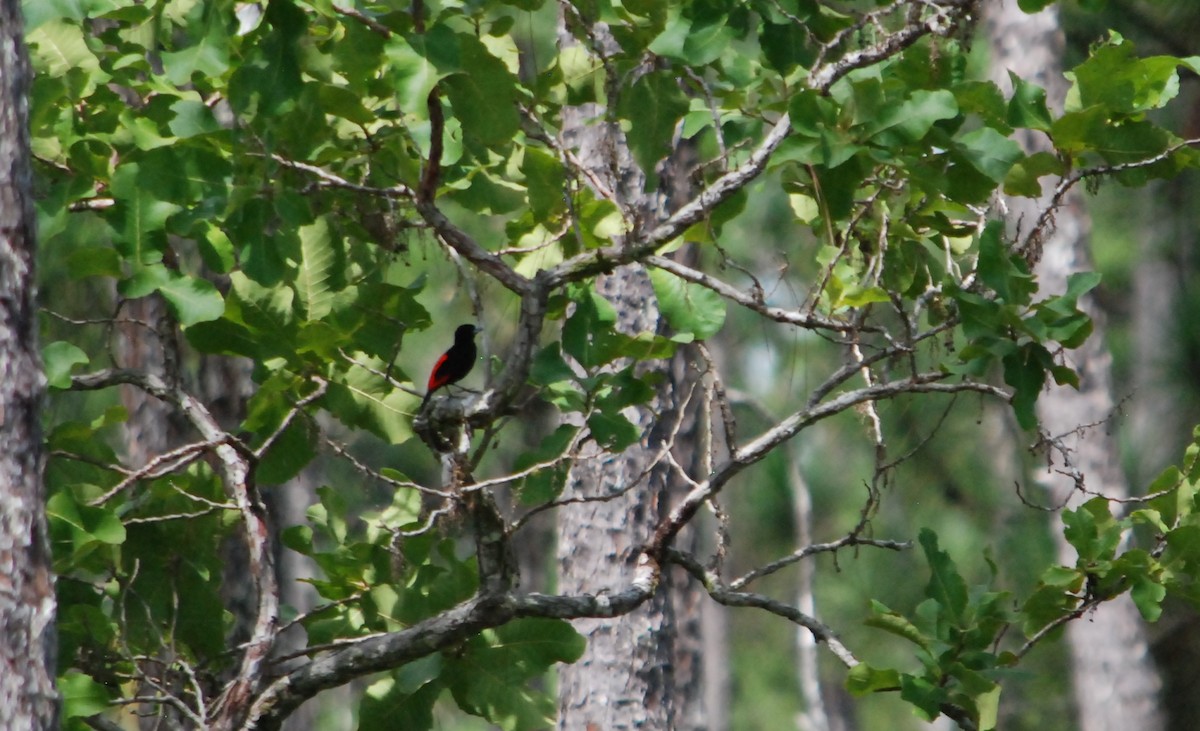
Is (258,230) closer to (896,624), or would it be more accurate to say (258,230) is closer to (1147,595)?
(896,624)

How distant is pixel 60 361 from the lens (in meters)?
2.77

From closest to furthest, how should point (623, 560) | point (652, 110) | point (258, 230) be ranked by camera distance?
point (258, 230) → point (652, 110) → point (623, 560)

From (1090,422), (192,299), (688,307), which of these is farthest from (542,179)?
(1090,422)

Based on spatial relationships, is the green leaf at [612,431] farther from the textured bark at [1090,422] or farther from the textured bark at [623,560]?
the textured bark at [1090,422]

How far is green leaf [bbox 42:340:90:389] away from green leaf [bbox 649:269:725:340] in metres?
1.33

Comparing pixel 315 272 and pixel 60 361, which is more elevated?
pixel 315 272

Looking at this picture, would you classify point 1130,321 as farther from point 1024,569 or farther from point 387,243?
point 387,243

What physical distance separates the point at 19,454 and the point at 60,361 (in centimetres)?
35

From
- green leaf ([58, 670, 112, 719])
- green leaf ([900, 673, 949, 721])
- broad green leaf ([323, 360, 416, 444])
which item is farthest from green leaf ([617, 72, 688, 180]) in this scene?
green leaf ([58, 670, 112, 719])

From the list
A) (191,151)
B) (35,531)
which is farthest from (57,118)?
(35,531)

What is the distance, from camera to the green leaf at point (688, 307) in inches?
122

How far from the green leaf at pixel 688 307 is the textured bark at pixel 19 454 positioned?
1410mm

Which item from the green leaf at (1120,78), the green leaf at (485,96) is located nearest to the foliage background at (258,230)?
the green leaf at (485,96)

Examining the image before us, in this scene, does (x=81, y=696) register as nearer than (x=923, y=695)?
No
